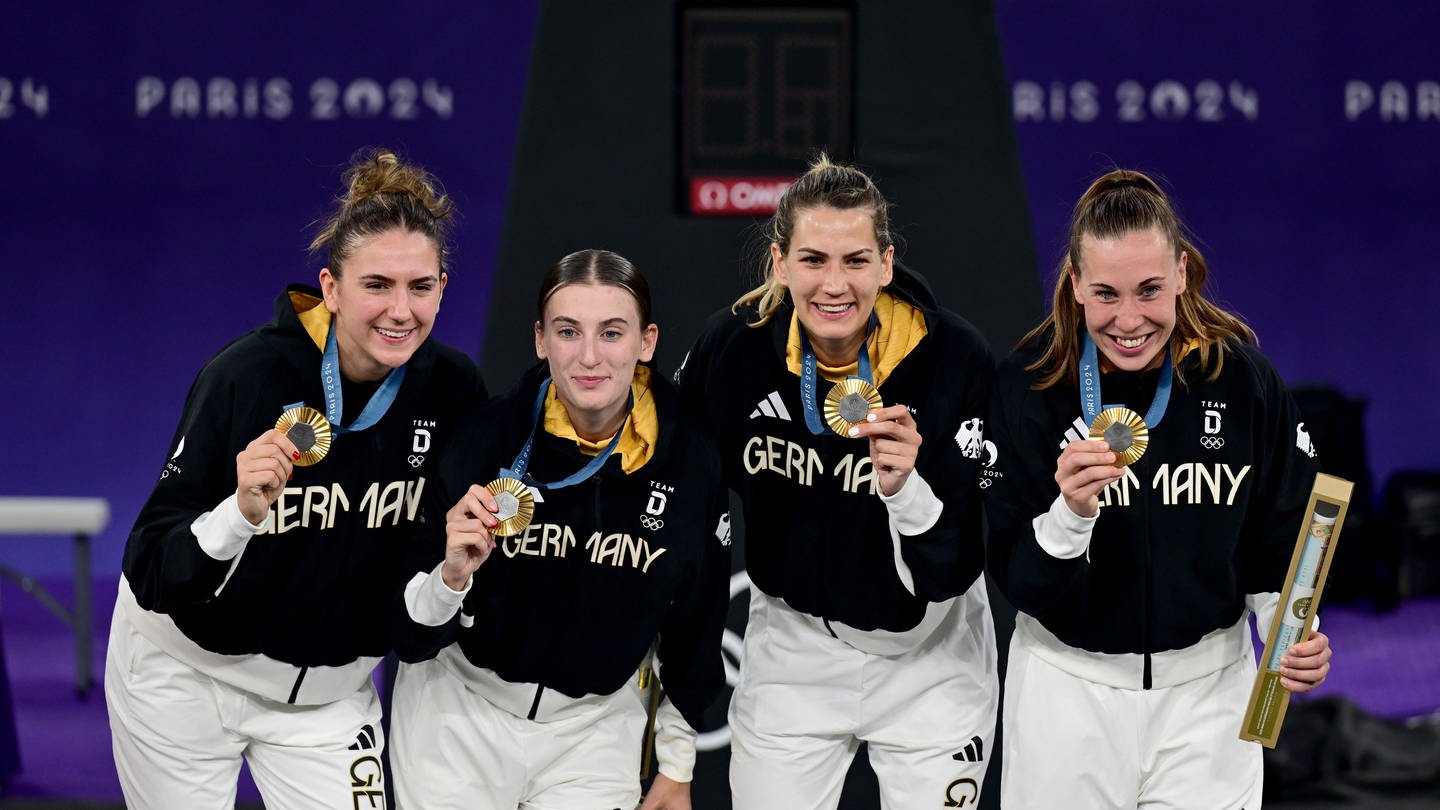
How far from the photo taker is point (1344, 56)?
315 inches

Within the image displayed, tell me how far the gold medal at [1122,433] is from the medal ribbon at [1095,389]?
0.47 feet

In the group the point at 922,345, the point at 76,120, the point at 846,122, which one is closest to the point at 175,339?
the point at 76,120

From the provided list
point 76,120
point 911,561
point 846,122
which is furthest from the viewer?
point 76,120

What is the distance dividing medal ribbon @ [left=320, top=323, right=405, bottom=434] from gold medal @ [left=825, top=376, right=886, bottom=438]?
0.92 meters

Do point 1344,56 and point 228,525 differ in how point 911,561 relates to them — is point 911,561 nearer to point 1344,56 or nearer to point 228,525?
point 228,525

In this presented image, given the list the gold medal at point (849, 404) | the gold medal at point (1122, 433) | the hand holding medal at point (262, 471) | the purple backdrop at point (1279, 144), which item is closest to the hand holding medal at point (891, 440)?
the gold medal at point (849, 404)

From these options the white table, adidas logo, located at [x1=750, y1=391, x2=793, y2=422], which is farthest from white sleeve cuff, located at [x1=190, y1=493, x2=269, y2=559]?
the white table

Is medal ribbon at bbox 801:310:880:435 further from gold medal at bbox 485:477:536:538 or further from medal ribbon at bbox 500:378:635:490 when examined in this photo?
gold medal at bbox 485:477:536:538

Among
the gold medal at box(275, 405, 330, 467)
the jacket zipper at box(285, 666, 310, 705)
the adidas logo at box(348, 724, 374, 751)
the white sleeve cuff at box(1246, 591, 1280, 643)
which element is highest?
the gold medal at box(275, 405, 330, 467)

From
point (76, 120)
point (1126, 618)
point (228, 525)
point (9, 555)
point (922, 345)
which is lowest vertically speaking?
point (9, 555)

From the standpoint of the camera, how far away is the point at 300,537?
315 cm

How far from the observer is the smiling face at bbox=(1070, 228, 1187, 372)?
115 inches

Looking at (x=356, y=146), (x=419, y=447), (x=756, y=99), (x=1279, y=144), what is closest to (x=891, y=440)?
(x=419, y=447)

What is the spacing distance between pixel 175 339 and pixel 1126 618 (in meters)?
6.37
